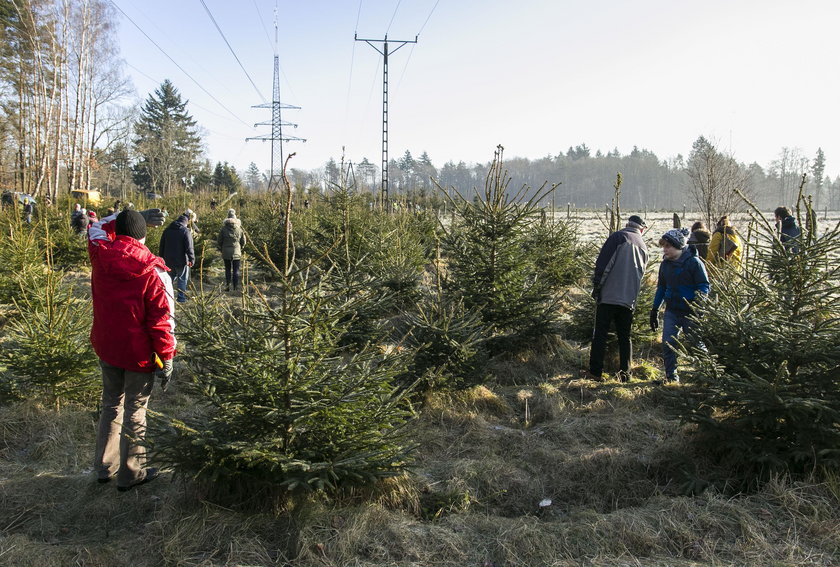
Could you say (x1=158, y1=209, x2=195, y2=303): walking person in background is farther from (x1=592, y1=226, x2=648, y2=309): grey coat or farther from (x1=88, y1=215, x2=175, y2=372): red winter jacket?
(x1=592, y1=226, x2=648, y2=309): grey coat

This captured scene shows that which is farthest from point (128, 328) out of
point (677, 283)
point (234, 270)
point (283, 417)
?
point (234, 270)

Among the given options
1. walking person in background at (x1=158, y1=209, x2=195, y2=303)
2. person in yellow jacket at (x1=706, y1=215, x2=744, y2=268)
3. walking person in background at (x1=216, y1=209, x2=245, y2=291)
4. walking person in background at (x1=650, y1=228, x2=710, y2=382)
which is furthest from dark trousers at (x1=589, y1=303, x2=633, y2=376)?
walking person in background at (x1=216, y1=209, x2=245, y2=291)

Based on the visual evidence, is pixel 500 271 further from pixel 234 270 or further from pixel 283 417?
pixel 234 270

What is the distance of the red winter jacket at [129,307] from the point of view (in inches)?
128

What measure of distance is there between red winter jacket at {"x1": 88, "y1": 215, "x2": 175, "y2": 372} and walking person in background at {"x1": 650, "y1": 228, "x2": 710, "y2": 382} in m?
4.81

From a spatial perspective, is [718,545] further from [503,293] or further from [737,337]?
[503,293]

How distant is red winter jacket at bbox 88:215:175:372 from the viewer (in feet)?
10.7

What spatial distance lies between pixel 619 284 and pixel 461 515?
129 inches

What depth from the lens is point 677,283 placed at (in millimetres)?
5566

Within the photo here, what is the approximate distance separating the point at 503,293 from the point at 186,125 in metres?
58.6

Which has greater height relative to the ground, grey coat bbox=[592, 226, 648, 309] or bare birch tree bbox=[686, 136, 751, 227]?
bare birch tree bbox=[686, 136, 751, 227]

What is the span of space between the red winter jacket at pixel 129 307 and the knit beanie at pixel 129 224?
4cm

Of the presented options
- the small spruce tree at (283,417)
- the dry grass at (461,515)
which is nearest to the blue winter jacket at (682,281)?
the dry grass at (461,515)

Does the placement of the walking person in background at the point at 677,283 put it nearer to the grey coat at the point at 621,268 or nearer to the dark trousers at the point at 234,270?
the grey coat at the point at 621,268
